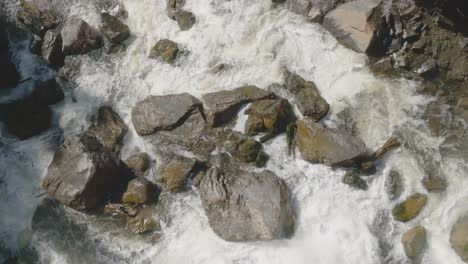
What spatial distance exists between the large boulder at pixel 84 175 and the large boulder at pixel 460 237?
16.5 ft

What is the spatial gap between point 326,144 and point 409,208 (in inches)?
60.4

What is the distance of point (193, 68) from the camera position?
26.4ft

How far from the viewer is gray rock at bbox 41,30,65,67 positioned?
8.41 metres

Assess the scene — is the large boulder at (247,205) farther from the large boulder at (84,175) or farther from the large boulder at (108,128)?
the large boulder at (108,128)

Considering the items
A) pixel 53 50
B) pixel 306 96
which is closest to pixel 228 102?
pixel 306 96

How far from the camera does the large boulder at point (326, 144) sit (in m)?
6.79

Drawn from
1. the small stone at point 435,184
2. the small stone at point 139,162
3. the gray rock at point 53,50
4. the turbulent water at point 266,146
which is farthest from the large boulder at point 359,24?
the gray rock at point 53,50

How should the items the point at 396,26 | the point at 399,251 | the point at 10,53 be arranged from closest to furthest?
the point at 399,251 → the point at 396,26 → the point at 10,53

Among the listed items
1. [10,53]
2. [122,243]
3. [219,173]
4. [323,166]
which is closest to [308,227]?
[323,166]

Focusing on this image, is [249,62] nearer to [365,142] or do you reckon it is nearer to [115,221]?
[365,142]

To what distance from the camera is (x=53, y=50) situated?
8414mm

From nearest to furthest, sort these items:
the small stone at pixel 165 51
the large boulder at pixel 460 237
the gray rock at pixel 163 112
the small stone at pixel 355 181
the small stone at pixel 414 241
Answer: the large boulder at pixel 460 237, the small stone at pixel 414 241, the small stone at pixel 355 181, the gray rock at pixel 163 112, the small stone at pixel 165 51

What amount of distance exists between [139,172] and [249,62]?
2.71 m

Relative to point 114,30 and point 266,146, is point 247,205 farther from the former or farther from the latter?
point 114,30
